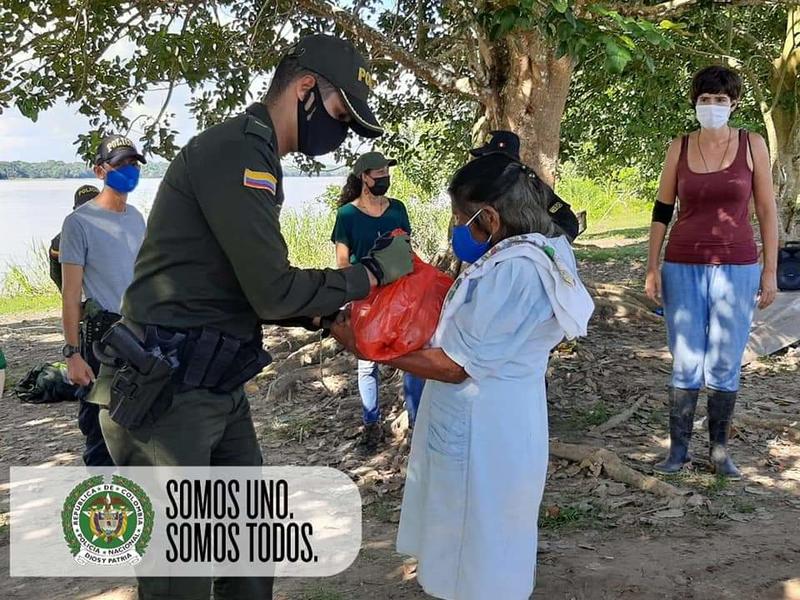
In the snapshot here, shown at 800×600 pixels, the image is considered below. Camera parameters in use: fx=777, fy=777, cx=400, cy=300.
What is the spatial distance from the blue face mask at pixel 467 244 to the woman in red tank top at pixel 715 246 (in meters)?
1.88

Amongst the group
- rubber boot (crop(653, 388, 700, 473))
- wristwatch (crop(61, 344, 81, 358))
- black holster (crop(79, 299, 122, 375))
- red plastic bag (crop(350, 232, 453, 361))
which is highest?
red plastic bag (crop(350, 232, 453, 361))

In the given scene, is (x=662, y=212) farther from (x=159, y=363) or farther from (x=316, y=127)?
(x=159, y=363)

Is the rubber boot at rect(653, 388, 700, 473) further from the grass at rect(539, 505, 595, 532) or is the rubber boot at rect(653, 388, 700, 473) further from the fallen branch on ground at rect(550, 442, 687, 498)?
the grass at rect(539, 505, 595, 532)

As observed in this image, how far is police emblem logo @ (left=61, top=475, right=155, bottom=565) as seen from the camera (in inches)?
99.7

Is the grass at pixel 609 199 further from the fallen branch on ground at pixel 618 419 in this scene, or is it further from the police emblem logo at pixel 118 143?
the police emblem logo at pixel 118 143

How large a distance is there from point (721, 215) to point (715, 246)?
0.16 metres

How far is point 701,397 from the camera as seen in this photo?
19.3 feet

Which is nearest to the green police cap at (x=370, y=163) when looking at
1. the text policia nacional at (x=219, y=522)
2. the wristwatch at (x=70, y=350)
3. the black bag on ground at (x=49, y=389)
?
the wristwatch at (x=70, y=350)

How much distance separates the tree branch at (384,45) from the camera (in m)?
5.51

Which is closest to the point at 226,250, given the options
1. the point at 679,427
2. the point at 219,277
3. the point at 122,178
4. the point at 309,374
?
the point at 219,277

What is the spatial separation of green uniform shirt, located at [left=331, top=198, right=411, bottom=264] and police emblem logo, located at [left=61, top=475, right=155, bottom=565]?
2.11 m

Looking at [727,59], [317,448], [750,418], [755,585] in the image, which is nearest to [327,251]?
[727,59]

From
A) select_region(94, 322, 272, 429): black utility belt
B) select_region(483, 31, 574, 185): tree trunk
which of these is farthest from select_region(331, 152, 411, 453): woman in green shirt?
select_region(94, 322, 272, 429): black utility belt

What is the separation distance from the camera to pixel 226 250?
2.03 meters
